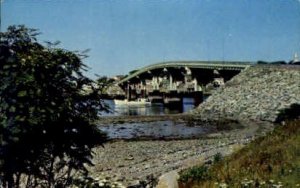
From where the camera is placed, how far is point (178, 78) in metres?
112

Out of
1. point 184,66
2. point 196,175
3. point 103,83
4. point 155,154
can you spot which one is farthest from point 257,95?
point 103,83

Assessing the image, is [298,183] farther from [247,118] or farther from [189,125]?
[247,118]

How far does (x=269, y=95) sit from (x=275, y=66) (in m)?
10.1

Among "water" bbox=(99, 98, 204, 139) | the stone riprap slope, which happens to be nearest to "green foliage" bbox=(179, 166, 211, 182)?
"water" bbox=(99, 98, 204, 139)

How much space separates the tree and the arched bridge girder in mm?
68514

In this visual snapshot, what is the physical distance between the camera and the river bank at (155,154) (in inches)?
806

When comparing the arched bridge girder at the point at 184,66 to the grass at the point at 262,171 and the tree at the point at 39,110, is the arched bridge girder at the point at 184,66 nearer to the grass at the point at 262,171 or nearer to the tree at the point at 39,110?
the grass at the point at 262,171

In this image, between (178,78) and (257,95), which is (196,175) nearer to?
(257,95)

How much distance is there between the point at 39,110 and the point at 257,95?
5476cm

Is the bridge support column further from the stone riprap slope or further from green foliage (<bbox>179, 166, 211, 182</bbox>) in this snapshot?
green foliage (<bbox>179, 166, 211, 182</bbox>)

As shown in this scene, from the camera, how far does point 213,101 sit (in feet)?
217

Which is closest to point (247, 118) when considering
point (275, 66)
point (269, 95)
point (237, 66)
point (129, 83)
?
point (269, 95)

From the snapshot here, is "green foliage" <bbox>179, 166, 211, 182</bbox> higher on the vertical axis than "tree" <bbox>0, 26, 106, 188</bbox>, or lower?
lower

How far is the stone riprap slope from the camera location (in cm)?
5522
